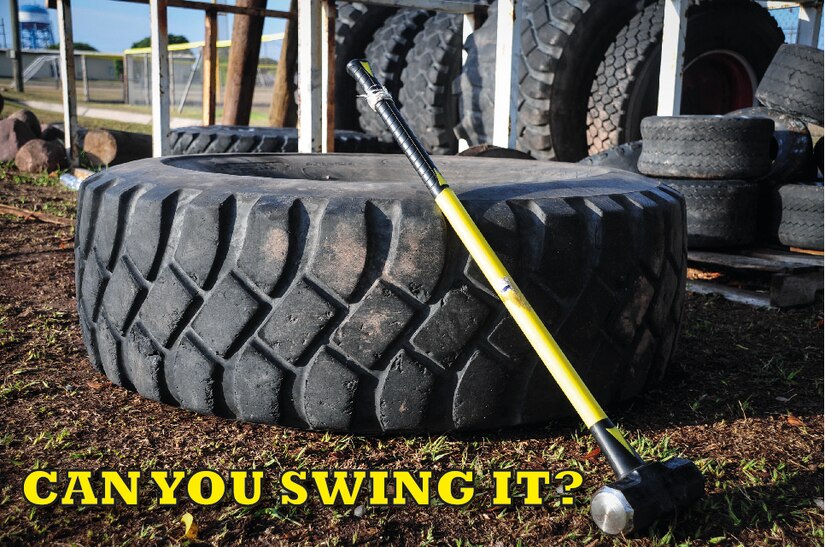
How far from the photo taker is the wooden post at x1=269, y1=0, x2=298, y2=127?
7.36 meters

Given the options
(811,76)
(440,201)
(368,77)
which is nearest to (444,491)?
(440,201)

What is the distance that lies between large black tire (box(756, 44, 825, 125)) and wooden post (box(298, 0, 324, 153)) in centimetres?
227

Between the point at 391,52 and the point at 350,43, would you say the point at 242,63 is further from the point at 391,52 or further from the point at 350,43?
the point at 391,52

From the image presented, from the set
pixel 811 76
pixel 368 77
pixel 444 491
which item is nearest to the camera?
pixel 444 491

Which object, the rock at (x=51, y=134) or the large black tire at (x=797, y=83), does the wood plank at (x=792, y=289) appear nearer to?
the large black tire at (x=797, y=83)

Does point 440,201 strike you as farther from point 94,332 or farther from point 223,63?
point 223,63

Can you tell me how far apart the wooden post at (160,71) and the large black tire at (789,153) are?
334cm

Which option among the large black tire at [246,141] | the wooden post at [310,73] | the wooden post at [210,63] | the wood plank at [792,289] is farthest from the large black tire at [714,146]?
the wooden post at [210,63]

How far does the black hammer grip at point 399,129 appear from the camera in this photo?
63.0 inches

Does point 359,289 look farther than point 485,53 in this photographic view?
No

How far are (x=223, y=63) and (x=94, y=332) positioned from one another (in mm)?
19761

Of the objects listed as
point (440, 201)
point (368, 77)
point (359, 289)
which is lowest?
point (359, 289)

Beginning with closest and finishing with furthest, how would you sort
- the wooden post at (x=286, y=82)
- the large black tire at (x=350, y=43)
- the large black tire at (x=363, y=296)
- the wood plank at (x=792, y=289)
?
the large black tire at (x=363, y=296)
the wood plank at (x=792, y=289)
the large black tire at (x=350, y=43)
the wooden post at (x=286, y=82)

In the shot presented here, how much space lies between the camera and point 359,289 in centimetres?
154
